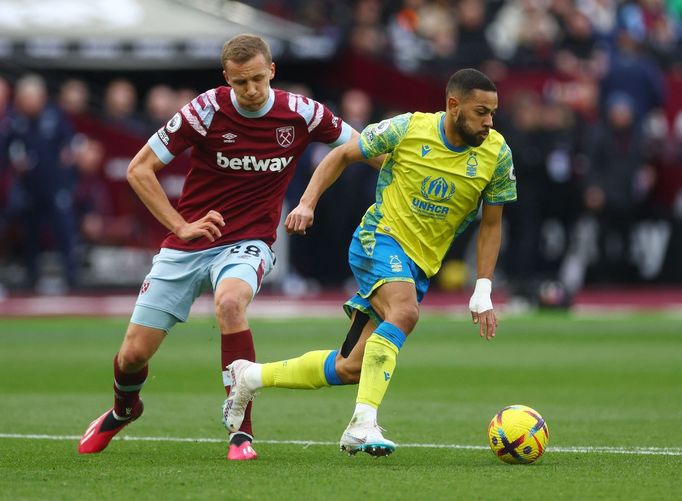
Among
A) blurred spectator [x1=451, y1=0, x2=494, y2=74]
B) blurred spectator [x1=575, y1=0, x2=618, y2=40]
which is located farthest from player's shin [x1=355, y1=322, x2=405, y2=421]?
blurred spectator [x1=575, y1=0, x2=618, y2=40]

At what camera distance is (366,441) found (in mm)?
7461

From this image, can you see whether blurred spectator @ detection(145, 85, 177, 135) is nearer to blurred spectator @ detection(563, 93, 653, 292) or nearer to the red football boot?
blurred spectator @ detection(563, 93, 653, 292)

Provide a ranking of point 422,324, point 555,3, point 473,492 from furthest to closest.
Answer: point 555,3
point 422,324
point 473,492

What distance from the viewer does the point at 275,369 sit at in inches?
317

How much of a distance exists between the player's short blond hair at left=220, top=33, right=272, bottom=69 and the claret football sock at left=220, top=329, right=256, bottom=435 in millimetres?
1536

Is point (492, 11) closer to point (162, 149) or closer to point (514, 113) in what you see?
point (514, 113)

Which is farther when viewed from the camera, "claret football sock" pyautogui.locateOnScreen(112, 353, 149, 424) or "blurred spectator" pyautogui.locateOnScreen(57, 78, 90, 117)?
"blurred spectator" pyautogui.locateOnScreen(57, 78, 90, 117)

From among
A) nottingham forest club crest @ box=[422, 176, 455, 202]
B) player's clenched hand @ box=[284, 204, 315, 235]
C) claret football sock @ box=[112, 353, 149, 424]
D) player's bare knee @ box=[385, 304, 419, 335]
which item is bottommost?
claret football sock @ box=[112, 353, 149, 424]

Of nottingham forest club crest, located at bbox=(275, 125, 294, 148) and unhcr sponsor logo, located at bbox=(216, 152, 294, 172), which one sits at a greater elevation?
nottingham forest club crest, located at bbox=(275, 125, 294, 148)

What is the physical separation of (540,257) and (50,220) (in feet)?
25.7

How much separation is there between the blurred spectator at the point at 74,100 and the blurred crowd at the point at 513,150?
3cm

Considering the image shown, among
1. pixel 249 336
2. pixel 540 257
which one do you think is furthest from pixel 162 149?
pixel 540 257

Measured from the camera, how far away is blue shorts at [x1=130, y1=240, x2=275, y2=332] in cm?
834

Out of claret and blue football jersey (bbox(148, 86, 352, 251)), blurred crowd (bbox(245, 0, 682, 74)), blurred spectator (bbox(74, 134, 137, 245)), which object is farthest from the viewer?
blurred crowd (bbox(245, 0, 682, 74))
